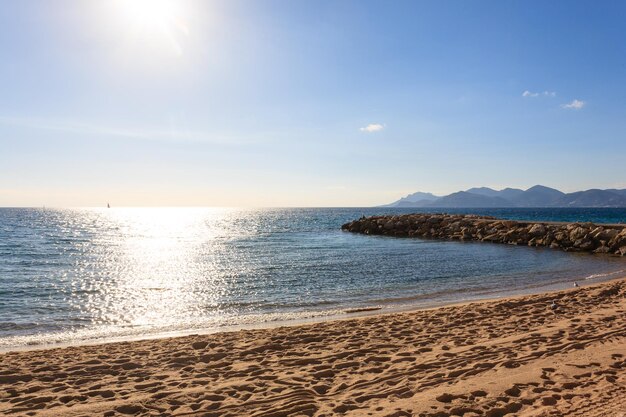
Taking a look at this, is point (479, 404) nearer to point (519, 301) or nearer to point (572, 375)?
point (572, 375)

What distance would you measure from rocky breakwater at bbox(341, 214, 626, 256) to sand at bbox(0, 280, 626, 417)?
26.1 m

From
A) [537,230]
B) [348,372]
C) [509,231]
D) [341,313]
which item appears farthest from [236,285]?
[537,230]

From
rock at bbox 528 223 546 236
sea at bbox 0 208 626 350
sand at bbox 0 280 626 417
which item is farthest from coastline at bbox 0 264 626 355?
rock at bbox 528 223 546 236

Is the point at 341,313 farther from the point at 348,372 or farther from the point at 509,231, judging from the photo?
the point at 509,231

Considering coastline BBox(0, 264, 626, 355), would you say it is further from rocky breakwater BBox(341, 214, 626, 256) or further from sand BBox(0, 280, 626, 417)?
rocky breakwater BBox(341, 214, 626, 256)

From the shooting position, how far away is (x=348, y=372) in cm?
750

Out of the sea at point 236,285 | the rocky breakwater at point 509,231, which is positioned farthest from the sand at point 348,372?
the rocky breakwater at point 509,231

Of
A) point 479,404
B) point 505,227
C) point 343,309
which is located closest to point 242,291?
point 343,309

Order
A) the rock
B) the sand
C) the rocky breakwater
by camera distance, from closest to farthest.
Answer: the sand → the rocky breakwater → the rock

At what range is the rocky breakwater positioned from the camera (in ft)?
109

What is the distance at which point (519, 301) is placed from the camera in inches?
540

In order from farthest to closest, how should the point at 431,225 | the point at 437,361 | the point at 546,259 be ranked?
the point at 431,225, the point at 546,259, the point at 437,361

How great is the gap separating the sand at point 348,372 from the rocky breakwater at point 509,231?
26103 millimetres

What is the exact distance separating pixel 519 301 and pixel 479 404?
8.93 metres
